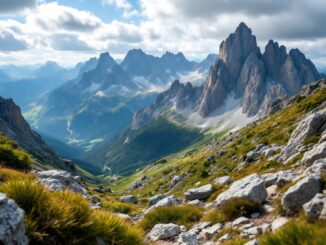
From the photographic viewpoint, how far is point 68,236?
34.2 feet

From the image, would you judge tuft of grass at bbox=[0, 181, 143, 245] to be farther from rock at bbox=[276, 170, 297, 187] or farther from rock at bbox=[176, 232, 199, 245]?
rock at bbox=[276, 170, 297, 187]

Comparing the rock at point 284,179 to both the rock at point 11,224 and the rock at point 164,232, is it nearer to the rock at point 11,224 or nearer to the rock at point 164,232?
the rock at point 164,232

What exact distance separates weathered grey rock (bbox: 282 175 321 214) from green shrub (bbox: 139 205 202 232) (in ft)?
19.2

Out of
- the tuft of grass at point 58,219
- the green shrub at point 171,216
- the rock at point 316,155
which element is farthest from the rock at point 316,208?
the rock at point 316,155

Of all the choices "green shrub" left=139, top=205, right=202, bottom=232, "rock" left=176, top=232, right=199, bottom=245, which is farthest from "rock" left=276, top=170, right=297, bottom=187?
"rock" left=176, top=232, right=199, bottom=245

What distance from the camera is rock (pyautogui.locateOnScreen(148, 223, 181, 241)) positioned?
16.0 metres

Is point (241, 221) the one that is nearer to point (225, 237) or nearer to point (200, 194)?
point (225, 237)

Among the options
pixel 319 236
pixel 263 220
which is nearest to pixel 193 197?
pixel 263 220

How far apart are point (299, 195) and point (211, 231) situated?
3.92 m

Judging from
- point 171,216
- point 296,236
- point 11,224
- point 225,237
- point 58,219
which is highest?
point 11,224

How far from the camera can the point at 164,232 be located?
16141 millimetres

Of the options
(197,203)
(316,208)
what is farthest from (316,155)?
(316,208)

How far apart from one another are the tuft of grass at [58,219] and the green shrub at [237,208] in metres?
5.95

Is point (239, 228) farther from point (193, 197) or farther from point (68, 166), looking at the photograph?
point (68, 166)
